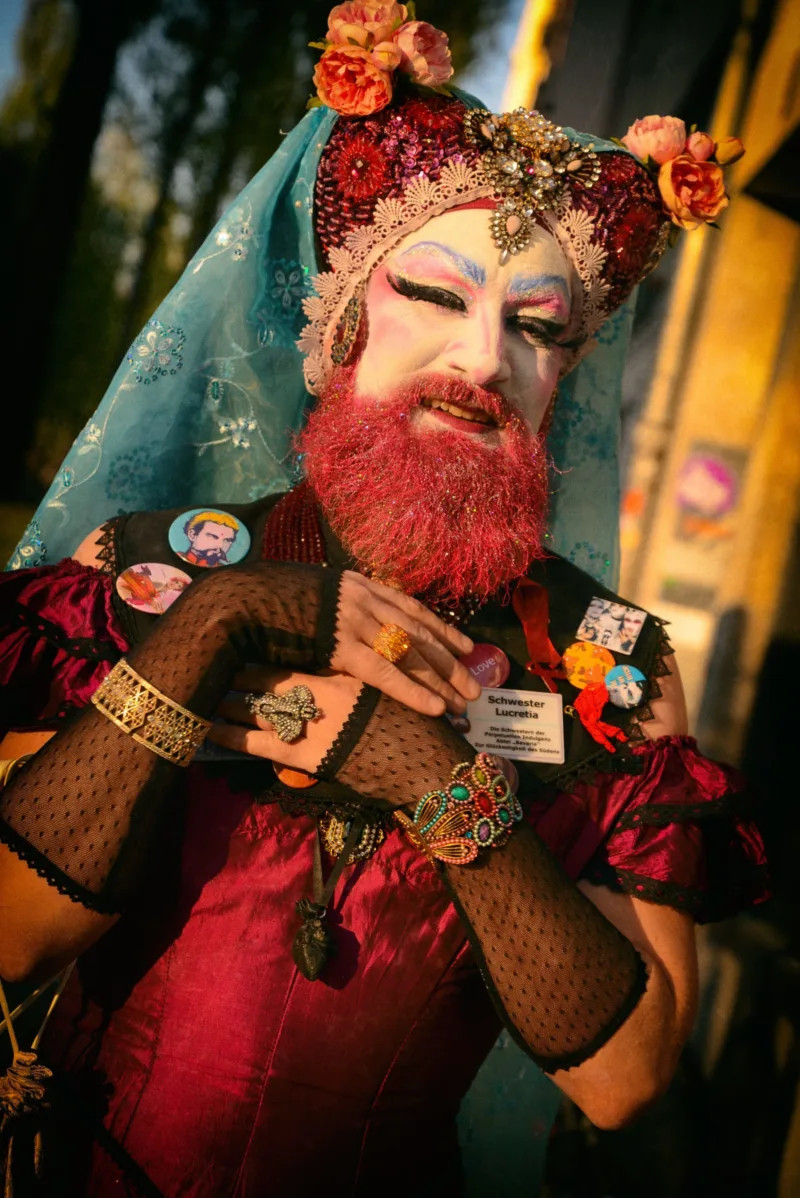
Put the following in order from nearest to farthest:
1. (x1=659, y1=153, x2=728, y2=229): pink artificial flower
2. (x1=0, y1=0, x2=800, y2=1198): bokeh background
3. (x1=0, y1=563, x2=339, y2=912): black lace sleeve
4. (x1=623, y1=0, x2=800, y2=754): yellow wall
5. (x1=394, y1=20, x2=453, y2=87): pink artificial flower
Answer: (x1=0, y1=563, x2=339, y2=912): black lace sleeve → (x1=394, y1=20, x2=453, y2=87): pink artificial flower → (x1=659, y1=153, x2=728, y2=229): pink artificial flower → (x1=0, y1=0, x2=800, y2=1198): bokeh background → (x1=623, y1=0, x2=800, y2=754): yellow wall

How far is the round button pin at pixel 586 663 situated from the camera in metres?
1.74

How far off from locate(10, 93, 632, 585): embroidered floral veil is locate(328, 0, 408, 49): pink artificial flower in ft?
0.63

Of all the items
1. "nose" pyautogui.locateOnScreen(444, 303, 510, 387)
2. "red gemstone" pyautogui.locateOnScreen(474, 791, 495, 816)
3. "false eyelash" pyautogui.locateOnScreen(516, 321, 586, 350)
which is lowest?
"red gemstone" pyautogui.locateOnScreen(474, 791, 495, 816)

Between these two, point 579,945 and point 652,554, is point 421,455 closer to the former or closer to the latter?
point 579,945

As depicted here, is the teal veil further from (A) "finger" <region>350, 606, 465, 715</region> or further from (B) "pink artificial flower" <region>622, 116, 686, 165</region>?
(A) "finger" <region>350, 606, 465, 715</region>

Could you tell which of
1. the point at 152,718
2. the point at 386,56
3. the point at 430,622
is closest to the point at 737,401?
the point at 386,56

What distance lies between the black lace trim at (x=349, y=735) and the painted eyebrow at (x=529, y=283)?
0.85 m

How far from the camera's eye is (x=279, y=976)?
4.89 feet

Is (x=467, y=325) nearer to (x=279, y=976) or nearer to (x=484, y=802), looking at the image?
(x=484, y=802)

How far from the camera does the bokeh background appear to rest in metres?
3.03

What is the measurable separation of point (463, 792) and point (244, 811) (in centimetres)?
43

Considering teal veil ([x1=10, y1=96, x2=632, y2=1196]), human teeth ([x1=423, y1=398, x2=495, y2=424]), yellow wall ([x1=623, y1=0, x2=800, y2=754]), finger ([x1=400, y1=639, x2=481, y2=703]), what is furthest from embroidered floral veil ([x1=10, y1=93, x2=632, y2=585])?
yellow wall ([x1=623, y1=0, x2=800, y2=754])

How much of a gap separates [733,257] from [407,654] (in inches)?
156

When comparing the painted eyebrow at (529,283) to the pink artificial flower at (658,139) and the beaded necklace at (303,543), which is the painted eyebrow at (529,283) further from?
the beaded necklace at (303,543)
